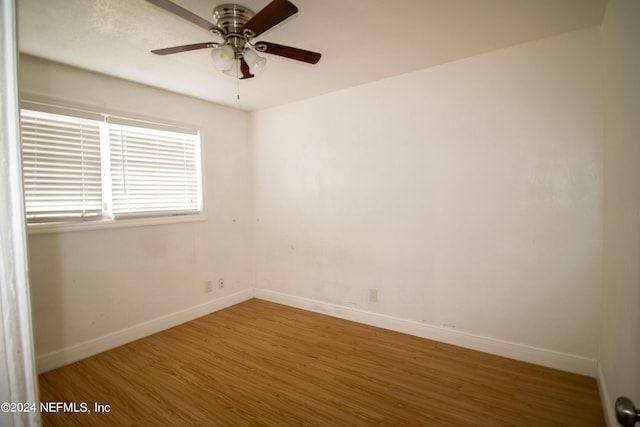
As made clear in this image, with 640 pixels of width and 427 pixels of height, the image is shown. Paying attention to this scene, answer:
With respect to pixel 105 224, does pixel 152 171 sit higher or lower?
higher

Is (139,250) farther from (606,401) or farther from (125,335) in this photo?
(606,401)

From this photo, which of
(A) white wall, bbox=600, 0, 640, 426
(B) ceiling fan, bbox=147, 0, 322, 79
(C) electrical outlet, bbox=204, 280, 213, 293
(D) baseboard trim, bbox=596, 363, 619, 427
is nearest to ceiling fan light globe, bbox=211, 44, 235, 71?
(B) ceiling fan, bbox=147, 0, 322, 79

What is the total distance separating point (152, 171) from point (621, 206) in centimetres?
373

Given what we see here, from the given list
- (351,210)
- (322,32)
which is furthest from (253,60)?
(351,210)

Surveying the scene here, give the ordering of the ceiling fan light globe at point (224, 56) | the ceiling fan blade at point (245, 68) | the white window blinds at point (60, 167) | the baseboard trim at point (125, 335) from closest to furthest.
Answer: the ceiling fan light globe at point (224, 56), the ceiling fan blade at point (245, 68), the white window blinds at point (60, 167), the baseboard trim at point (125, 335)

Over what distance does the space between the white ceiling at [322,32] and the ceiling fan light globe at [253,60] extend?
0.83 feet

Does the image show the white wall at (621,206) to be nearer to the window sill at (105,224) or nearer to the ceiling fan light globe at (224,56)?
the ceiling fan light globe at (224,56)

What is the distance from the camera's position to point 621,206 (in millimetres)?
1623

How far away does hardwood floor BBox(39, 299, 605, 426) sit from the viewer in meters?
1.93

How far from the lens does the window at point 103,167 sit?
2436mm

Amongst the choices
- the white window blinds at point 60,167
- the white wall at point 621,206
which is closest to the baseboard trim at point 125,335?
the white window blinds at point 60,167

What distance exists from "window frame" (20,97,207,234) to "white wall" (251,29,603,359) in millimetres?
1066

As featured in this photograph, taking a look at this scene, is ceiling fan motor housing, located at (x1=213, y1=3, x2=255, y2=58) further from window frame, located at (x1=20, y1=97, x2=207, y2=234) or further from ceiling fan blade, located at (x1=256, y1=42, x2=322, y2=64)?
window frame, located at (x1=20, y1=97, x2=207, y2=234)

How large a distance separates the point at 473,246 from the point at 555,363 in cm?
104
